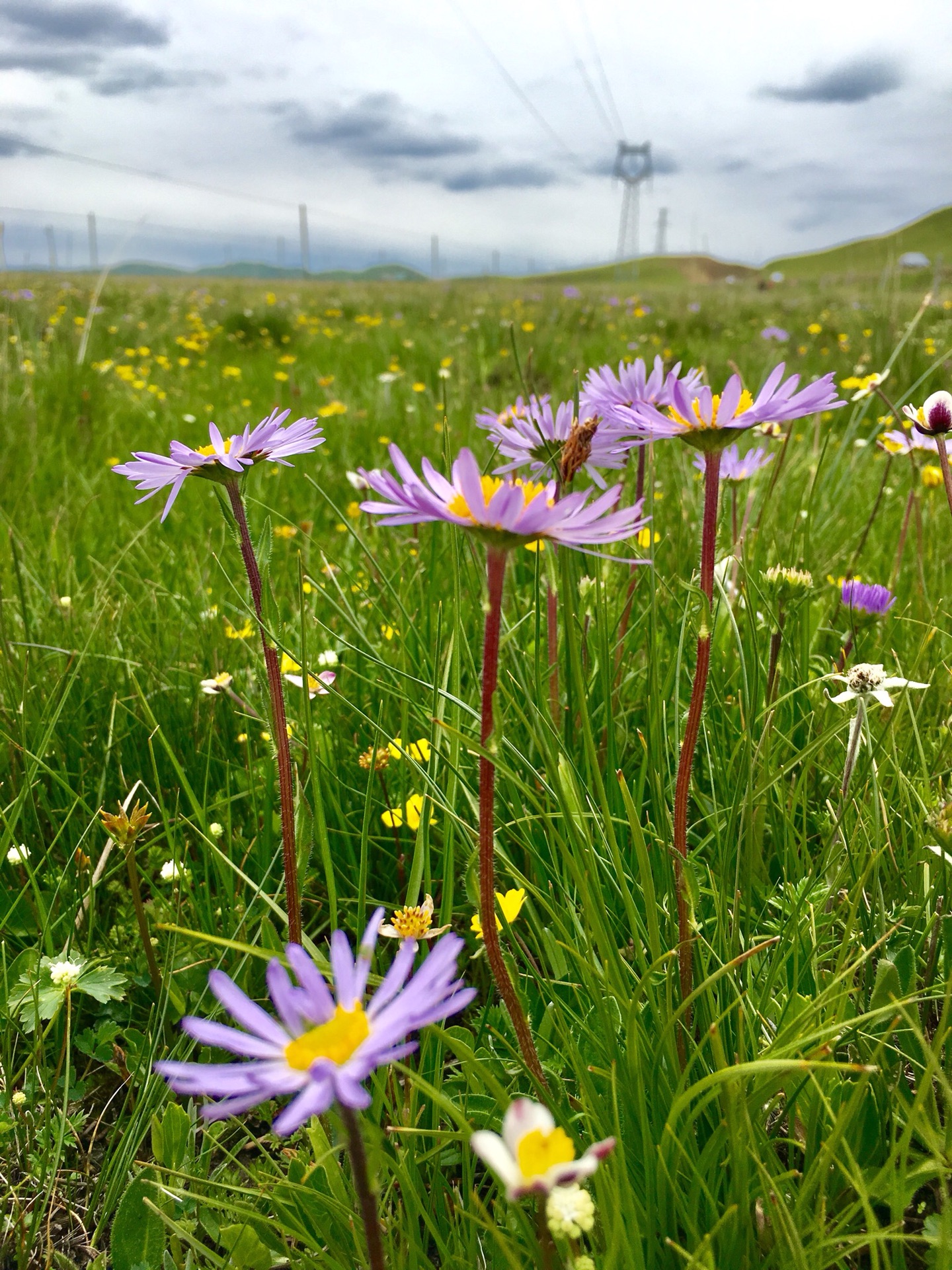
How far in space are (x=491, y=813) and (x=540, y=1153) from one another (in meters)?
0.21

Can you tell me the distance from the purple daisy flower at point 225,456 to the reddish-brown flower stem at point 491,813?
287 millimetres

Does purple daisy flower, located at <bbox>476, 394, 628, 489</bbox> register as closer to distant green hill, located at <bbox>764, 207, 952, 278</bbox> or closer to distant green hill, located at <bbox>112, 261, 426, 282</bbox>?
distant green hill, located at <bbox>112, 261, 426, 282</bbox>

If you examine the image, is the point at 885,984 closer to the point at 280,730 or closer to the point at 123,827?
the point at 280,730

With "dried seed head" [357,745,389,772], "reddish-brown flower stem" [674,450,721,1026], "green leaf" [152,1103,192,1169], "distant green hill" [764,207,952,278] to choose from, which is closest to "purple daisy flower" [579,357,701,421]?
"reddish-brown flower stem" [674,450,721,1026]

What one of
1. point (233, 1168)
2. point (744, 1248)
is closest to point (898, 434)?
point (744, 1248)

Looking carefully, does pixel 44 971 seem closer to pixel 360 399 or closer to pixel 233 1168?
pixel 233 1168

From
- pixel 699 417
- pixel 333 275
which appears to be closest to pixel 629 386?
pixel 699 417

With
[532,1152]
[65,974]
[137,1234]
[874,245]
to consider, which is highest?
[874,245]

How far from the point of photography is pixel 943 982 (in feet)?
2.48

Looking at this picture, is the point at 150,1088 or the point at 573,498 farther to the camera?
the point at 150,1088

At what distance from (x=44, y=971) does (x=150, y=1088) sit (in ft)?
0.73

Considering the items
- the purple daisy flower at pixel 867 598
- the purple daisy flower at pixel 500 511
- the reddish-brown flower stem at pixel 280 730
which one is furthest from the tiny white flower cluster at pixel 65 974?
the purple daisy flower at pixel 867 598

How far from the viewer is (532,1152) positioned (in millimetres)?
378

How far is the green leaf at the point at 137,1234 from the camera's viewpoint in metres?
0.74
